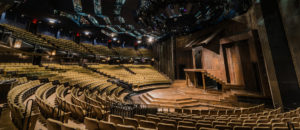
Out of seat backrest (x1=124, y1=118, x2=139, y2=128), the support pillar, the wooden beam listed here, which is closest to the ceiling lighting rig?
the support pillar

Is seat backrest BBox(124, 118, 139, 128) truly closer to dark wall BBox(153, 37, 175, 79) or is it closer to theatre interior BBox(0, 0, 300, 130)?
theatre interior BBox(0, 0, 300, 130)

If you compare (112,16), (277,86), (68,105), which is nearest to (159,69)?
(112,16)

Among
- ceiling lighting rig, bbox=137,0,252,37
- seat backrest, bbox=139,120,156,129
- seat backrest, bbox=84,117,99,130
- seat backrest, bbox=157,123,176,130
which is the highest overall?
ceiling lighting rig, bbox=137,0,252,37

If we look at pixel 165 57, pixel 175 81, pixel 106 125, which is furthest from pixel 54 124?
pixel 165 57

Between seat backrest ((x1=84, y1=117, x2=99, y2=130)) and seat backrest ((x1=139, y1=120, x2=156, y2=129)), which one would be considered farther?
seat backrest ((x1=139, y1=120, x2=156, y2=129))

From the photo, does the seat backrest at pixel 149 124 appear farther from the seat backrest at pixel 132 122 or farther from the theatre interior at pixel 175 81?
the seat backrest at pixel 132 122

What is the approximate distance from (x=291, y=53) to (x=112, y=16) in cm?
1391

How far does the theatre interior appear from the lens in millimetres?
2977

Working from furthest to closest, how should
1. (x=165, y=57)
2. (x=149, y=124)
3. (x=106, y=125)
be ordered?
(x=165, y=57) < (x=149, y=124) < (x=106, y=125)

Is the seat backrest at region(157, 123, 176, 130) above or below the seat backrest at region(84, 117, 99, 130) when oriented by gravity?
below

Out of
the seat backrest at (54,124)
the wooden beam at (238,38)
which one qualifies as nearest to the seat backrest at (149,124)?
the seat backrest at (54,124)

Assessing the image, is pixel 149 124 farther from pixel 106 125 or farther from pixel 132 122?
pixel 106 125

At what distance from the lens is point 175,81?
14188 millimetres

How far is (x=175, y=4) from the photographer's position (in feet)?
26.5
